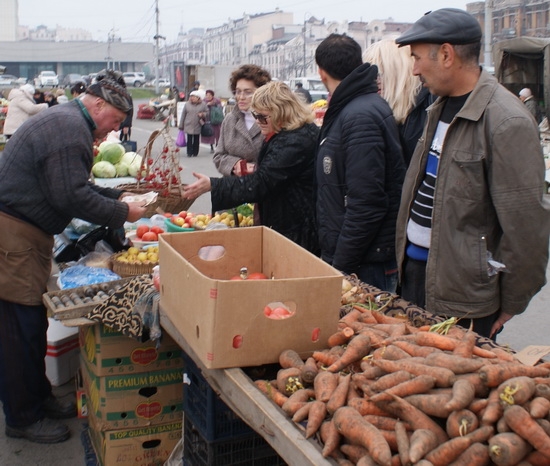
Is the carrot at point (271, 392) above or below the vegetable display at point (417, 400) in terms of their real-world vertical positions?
below

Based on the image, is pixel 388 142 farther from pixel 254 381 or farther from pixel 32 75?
pixel 32 75

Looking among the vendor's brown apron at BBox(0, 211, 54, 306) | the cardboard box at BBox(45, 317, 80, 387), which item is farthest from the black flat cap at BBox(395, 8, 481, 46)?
the cardboard box at BBox(45, 317, 80, 387)

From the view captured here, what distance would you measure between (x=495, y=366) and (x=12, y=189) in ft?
9.23

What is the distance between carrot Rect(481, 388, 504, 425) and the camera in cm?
181

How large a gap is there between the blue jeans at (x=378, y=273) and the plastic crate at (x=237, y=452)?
1.16 meters

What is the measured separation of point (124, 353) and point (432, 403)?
2264 millimetres

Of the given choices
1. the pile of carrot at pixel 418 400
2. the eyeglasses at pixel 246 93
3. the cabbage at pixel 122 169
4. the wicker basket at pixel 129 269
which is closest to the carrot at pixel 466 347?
the pile of carrot at pixel 418 400

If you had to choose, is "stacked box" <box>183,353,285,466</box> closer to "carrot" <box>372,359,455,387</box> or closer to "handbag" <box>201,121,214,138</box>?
"carrot" <box>372,359,455,387</box>

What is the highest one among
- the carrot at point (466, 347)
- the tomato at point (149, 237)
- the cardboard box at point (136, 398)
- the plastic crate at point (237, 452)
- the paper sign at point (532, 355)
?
the carrot at point (466, 347)

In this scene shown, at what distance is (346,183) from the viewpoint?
3635 millimetres

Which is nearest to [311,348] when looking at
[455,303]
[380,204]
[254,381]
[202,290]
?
[254,381]

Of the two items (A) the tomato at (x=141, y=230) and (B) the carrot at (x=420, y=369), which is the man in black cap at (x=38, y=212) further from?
(B) the carrot at (x=420, y=369)

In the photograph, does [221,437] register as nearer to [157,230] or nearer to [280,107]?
[280,107]

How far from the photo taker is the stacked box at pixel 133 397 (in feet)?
12.4
